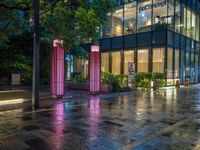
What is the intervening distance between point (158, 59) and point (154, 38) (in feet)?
7.50

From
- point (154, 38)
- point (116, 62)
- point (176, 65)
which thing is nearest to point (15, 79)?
point (116, 62)

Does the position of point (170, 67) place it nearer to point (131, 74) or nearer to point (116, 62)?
point (116, 62)

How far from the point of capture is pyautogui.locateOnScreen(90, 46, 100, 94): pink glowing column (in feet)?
52.7

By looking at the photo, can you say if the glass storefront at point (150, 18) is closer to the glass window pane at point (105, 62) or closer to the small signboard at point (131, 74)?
the glass window pane at point (105, 62)

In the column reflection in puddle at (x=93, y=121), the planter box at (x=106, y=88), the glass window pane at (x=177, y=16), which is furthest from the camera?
the glass window pane at (x=177, y=16)

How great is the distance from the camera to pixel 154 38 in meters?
24.8

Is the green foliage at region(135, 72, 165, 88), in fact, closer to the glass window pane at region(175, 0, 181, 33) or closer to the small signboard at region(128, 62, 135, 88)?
the small signboard at region(128, 62, 135, 88)

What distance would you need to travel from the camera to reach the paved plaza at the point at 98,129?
5.82 m

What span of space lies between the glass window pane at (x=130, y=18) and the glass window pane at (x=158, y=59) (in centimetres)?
394

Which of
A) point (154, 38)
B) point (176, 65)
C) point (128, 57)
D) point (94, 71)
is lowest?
point (94, 71)

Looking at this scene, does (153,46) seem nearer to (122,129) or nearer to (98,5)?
(98,5)

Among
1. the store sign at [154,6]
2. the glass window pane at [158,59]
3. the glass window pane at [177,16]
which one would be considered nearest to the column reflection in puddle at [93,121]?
the glass window pane at [158,59]

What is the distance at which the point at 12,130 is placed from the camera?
693cm

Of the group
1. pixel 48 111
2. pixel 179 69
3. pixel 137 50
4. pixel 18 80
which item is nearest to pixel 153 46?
pixel 137 50
